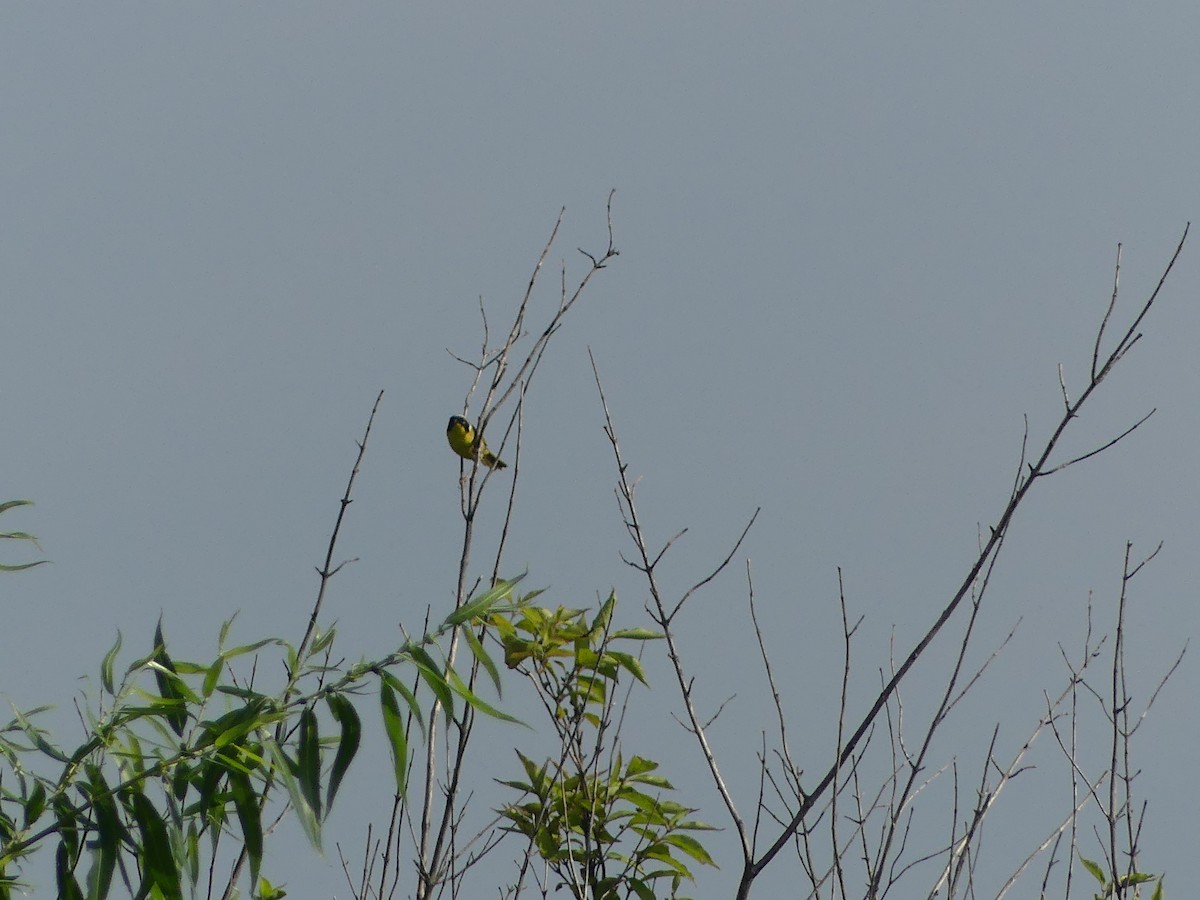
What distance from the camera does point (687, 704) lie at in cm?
296

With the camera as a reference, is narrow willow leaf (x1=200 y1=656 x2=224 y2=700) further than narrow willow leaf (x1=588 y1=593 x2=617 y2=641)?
No

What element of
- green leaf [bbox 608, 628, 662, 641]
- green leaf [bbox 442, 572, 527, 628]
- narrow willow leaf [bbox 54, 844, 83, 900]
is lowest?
narrow willow leaf [bbox 54, 844, 83, 900]

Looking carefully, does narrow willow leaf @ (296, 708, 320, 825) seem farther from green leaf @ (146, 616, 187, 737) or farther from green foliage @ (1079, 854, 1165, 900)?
green foliage @ (1079, 854, 1165, 900)

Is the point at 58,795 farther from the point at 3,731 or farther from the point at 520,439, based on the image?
the point at 520,439

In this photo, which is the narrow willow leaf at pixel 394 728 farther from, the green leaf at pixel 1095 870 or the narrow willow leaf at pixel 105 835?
the green leaf at pixel 1095 870

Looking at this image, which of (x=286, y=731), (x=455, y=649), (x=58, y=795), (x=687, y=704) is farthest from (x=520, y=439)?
(x=58, y=795)

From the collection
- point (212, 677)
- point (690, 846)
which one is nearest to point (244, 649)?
point (212, 677)

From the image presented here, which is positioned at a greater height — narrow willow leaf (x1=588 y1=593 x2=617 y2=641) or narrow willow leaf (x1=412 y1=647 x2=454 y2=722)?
narrow willow leaf (x1=588 y1=593 x2=617 y2=641)

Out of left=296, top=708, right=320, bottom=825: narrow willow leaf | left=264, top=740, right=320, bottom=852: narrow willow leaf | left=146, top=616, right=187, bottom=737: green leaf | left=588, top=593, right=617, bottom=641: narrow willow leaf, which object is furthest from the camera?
left=588, top=593, right=617, bottom=641: narrow willow leaf

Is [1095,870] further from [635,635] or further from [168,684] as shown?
[168,684]

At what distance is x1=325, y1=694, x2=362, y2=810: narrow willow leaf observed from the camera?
2.30 meters

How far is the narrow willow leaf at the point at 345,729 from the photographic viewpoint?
230cm

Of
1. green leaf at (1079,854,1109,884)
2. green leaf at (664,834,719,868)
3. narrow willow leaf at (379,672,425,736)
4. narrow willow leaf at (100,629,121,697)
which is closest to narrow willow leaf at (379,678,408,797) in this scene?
narrow willow leaf at (379,672,425,736)

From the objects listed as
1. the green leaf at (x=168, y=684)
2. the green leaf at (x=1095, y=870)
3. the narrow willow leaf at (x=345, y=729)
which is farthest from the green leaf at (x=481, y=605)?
the green leaf at (x=1095, y=870)
